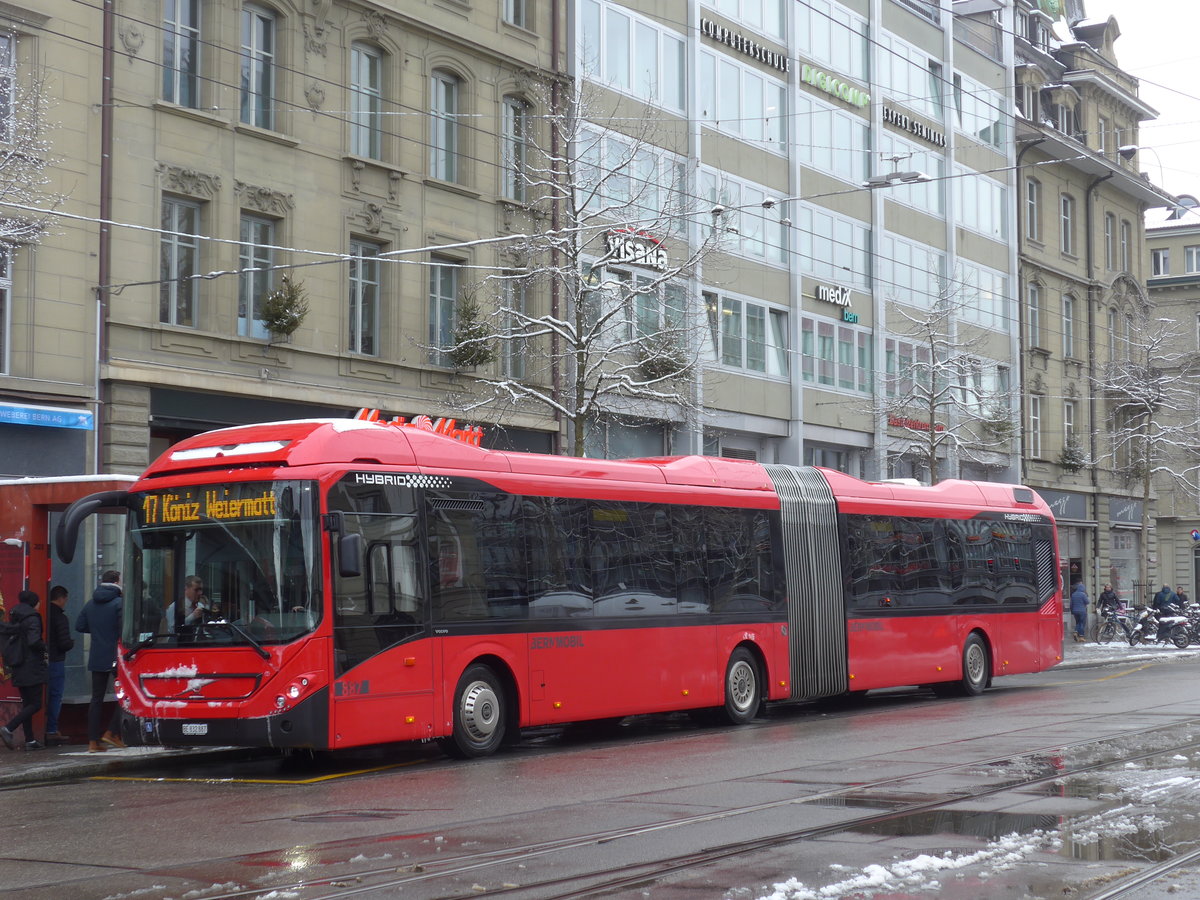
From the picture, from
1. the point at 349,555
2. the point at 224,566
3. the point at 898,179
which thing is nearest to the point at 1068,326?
the point at 898,179

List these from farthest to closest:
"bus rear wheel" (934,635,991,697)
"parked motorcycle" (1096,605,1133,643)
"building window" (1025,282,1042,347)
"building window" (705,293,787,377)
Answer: "building window" (1025,282,1042,347), "parked motorcycle" (1096,605,1133,643), "building window" (705,293,787,377), "bus rear wheel" (934,635,991,697)

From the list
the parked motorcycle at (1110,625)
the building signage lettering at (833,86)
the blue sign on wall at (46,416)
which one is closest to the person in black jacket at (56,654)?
the blue sign on wall at (46,416)

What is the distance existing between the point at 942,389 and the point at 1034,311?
13.8 meters

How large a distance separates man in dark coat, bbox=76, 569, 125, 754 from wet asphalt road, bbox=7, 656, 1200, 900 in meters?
1.45

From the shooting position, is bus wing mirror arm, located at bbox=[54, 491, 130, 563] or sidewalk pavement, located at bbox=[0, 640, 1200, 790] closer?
bus wing mirror arm, located at bbox=[54, 491, 130, 563]

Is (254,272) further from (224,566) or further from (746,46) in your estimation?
(746,46)

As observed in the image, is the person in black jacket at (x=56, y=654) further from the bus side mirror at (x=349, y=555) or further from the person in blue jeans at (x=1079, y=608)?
the person in blue jeans at (x=1079, y=608)

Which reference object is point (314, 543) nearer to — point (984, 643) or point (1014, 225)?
point (984, 643)

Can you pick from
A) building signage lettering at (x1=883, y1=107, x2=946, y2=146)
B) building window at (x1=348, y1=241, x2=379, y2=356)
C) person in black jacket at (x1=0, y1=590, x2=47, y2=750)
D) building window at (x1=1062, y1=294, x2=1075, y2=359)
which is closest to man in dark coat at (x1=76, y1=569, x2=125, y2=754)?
person in black jacket at (x1=0, y1=590, x2=47, y2=750)

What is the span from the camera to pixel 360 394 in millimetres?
26422

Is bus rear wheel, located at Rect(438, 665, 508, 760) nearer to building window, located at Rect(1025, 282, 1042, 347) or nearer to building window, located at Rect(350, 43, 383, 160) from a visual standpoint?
building window, located at Rect(350, 43, 383, 160)

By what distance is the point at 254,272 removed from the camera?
2503 cm

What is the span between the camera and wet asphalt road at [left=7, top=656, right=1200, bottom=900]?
326 inches

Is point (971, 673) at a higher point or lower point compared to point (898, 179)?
lower
